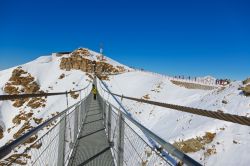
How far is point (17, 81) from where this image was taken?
84188mm

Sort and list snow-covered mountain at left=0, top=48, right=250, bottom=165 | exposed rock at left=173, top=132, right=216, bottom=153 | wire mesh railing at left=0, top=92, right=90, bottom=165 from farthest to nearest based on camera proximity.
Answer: exposed rock at left=173, top=132, right=216, bottom=153 → snow-covered mountain at left=0, top=48, right=250, bottom=165 → wire mesh railing at left=0, top=92, right=90, bottom=165

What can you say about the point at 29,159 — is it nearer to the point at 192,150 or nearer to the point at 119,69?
the point at 192,150

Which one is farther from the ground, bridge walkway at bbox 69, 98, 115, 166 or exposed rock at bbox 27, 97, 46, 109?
bridge walkway at bbox 69, 98, 115, 166

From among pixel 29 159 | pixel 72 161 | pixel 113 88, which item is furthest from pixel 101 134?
pixel 113 88

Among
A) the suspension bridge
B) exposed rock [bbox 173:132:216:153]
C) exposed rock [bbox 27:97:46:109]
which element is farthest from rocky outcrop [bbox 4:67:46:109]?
exposed rock [bbox 173:132:216:153]

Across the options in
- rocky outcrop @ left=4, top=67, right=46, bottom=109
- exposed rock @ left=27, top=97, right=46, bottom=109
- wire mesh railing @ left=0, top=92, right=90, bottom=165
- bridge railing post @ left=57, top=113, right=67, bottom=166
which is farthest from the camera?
rocky outcrop @ left=4, top=67, right=46, bottom=109

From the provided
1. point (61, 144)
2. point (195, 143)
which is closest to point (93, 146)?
point (195, 143)

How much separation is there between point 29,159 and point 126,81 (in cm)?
4870

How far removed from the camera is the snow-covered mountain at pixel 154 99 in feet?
22.7

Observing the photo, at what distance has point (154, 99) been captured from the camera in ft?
99.5

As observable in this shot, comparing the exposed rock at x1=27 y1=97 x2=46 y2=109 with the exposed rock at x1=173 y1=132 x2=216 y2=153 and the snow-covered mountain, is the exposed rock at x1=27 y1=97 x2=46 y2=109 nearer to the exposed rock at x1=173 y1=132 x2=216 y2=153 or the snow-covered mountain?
the snow-covered mountain

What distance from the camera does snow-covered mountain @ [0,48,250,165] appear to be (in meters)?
6.93

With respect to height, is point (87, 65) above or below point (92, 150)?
above

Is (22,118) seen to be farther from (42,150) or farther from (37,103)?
(42,150)
